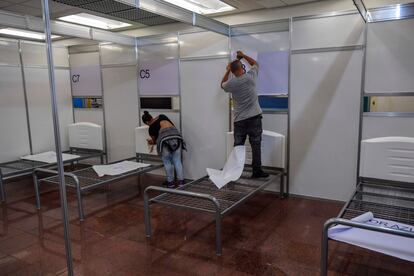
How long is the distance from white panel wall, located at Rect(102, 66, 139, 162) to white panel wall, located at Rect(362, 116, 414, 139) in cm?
391

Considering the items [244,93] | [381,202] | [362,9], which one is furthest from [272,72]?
[381,202]

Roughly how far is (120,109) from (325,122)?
380cm

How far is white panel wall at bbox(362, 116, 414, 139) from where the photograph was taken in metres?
3.88

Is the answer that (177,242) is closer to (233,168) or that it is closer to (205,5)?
(233,168)

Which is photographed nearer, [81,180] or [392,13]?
[392,13]

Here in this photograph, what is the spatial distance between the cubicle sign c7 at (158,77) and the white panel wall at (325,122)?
2.05m

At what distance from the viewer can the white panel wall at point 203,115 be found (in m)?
5.18

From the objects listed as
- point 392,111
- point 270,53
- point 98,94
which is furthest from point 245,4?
point 98,94

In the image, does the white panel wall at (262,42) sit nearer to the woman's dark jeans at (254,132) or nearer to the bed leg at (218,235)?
the woman's dark jeans at (254,132)

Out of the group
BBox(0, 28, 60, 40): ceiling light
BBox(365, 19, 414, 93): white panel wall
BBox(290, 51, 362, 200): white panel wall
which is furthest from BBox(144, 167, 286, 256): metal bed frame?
BBox(0, 28, 60, 40): ceiling light

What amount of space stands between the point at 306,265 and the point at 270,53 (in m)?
2.93

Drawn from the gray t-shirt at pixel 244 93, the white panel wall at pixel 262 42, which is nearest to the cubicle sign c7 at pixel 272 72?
the white panel wall at pixel 262 42

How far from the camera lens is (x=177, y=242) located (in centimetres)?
346

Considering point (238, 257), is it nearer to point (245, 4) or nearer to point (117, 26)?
point (245, 4)
